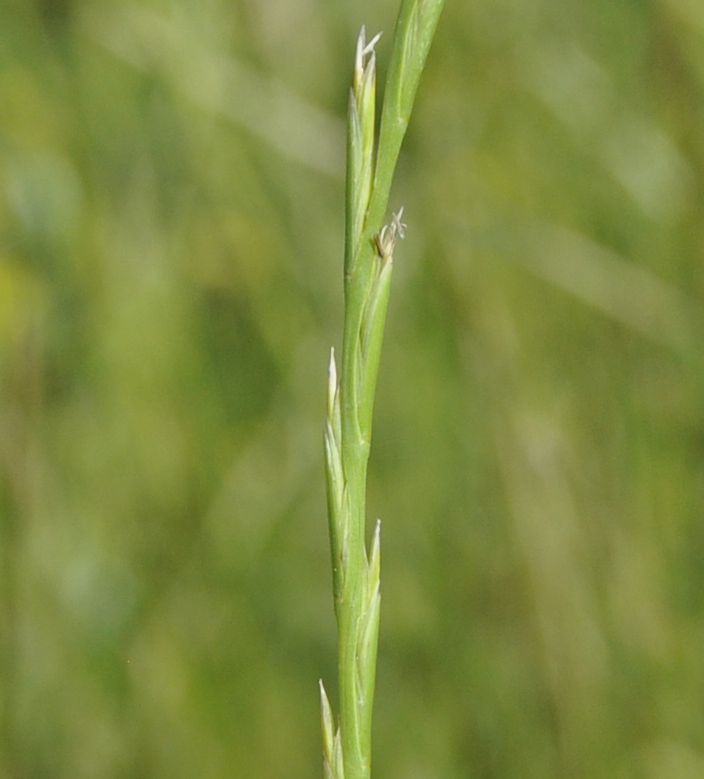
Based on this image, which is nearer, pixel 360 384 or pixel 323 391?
pixel 360 384

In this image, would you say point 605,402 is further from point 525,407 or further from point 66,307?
point 66,307

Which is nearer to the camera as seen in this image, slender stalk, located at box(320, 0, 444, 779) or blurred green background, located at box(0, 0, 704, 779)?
slender stalk, located at box(320, 0, 444, 779)

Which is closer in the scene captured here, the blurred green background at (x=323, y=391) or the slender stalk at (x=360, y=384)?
the slender stalk at (x=360, y=384)

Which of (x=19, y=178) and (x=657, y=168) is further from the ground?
(x=657, y=168)

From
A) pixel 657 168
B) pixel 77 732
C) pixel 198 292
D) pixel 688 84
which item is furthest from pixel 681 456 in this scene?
pixel 77 732
